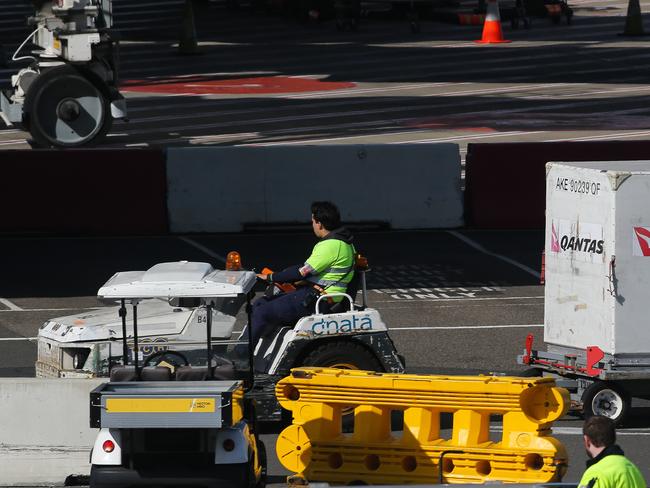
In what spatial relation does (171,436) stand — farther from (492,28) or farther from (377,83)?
(492,28)

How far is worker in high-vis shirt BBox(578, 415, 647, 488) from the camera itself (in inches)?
293

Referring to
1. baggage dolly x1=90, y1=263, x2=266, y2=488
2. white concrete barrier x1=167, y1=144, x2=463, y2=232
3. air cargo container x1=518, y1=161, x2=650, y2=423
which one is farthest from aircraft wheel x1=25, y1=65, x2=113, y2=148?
baggage dolly x1=90, y1=263, x2=266, y2=488

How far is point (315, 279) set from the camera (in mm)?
12289

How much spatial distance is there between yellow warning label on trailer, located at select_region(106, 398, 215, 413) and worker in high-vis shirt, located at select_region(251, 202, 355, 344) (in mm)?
3185

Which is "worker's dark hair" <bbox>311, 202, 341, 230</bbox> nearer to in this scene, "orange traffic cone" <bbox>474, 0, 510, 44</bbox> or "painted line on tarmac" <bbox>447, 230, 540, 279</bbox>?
"painted line on tarmac" <bbox>447, 230, 540, 279</bbox>

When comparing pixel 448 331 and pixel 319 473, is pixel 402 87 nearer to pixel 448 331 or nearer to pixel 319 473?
pixel 448 331

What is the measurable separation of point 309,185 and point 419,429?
37.4ft

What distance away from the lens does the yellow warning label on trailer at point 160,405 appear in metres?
8.96

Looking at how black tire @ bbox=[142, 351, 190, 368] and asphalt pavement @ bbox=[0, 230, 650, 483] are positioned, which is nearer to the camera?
black tire @ bbox=[142, 351, 190, 368]

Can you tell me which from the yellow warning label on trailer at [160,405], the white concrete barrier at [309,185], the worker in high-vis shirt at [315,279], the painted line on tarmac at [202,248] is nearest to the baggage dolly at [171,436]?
the yellow warning label on trailer at [160,405]

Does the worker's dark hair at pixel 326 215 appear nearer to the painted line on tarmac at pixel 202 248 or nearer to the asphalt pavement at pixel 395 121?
the asphalt pavement at pixel 395 121

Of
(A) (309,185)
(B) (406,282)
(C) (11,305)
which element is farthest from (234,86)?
(C) (11,305)

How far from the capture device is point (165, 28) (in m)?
48.2

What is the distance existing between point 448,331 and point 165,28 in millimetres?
33824
